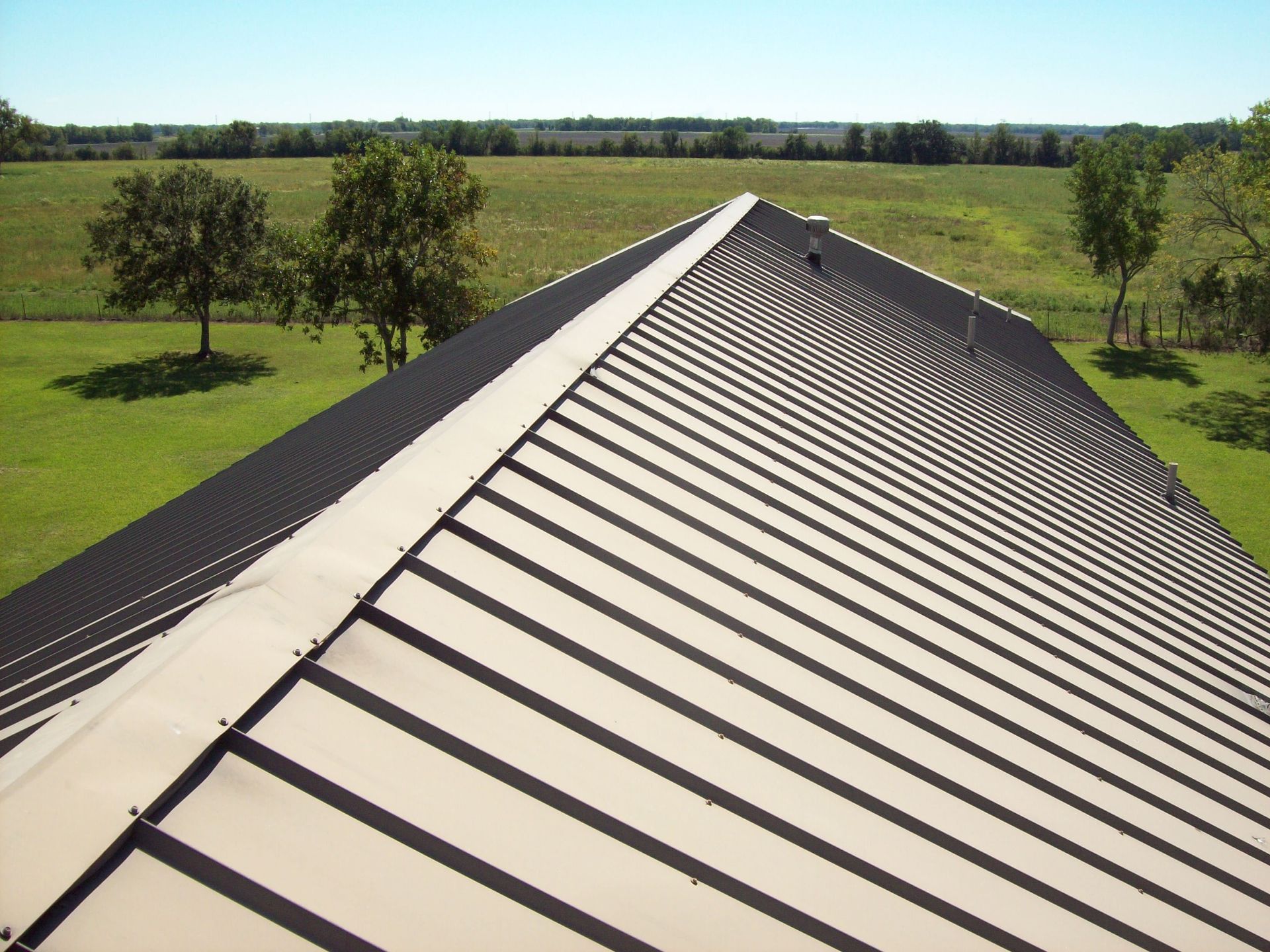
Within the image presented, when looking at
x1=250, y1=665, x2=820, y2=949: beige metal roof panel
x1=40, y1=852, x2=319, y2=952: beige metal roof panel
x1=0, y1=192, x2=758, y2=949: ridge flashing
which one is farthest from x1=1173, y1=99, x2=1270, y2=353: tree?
x1=40, y1=852, x2=319, y2=952: beige metal roof panel

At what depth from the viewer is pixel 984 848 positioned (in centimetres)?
356

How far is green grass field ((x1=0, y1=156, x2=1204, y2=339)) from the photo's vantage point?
44.7 meters

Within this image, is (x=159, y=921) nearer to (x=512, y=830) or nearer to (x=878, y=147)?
(x=512, y=830)

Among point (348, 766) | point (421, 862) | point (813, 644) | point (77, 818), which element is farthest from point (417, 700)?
point (813, 644)

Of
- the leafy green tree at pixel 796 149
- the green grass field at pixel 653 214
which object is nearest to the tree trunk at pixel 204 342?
the green grass field at pixel 653 214

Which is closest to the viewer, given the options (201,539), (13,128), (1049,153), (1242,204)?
(201,539)

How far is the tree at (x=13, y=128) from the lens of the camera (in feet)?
280

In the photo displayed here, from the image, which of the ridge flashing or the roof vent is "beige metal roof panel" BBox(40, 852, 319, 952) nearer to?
the ridge flashing

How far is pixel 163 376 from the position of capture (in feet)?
100

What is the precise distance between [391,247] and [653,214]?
4718cm

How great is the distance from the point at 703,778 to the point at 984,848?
1261mm

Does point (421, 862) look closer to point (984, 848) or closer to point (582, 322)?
point (984, 848)

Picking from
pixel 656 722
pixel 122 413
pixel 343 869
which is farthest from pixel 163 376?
pixel 343 869

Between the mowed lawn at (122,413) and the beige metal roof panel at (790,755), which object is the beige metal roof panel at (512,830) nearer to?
the beige metal roof panel at (790,755)
